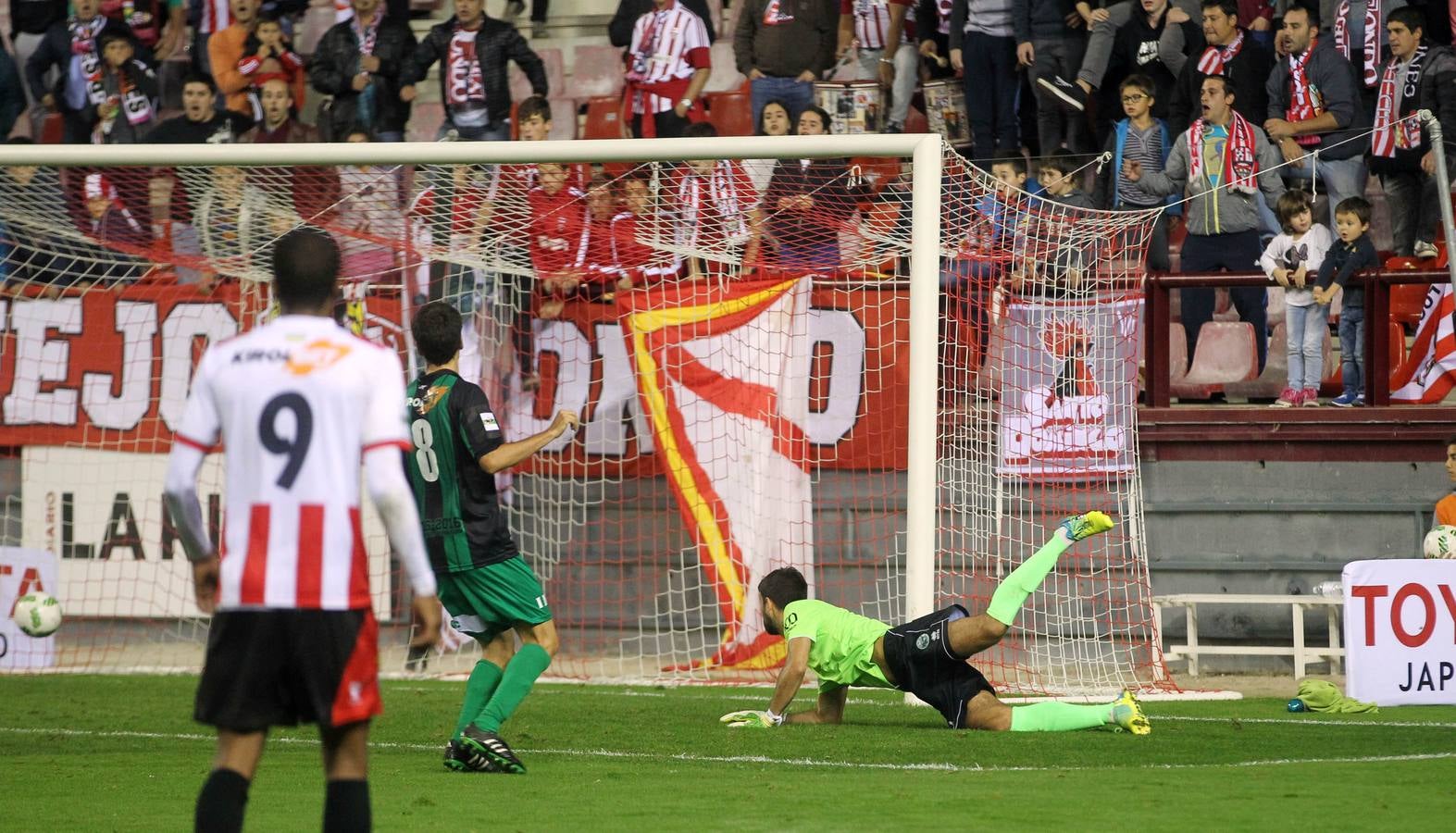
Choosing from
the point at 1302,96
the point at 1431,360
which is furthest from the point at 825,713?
the point at 1302,96

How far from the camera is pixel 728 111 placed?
15.1 m

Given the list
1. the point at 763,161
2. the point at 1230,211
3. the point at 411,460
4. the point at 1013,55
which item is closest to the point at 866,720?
the point at 411,460

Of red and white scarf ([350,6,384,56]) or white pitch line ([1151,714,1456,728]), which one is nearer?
white pitch line ([1151,714,1456,728])

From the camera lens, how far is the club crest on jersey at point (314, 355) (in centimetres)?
420

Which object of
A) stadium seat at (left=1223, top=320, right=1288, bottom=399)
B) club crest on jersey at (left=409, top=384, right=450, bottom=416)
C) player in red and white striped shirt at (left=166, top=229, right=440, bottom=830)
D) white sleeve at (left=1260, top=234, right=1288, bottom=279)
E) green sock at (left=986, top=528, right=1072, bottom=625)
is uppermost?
white sleeve at (left=1260, top=234, right=1288, bottom=279)

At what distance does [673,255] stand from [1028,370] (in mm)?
2582

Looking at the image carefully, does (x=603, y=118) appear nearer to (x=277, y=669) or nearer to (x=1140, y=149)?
(x=1140, y=149)

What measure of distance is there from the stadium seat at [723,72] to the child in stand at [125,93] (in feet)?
16.3

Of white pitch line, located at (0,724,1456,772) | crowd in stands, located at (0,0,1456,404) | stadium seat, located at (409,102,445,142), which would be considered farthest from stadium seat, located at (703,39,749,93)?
white pitch line, located at (0,724,1456,772)

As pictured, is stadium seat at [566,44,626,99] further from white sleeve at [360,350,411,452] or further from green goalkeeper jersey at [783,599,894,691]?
white sleeve at [360,350,411,452]

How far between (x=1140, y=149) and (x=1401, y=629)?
4573 mm

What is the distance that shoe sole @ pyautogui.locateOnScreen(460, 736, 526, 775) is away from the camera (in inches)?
274

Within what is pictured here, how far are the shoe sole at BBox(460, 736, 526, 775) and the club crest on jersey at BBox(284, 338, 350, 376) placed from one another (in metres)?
3.08

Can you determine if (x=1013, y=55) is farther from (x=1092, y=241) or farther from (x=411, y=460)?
(x=411, y=460)
